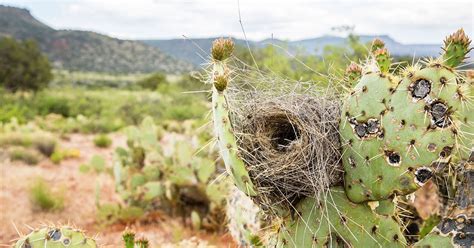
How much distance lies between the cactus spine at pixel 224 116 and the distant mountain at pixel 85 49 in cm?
5326

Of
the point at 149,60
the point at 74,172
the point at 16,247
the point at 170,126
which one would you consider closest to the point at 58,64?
the point at 149,60

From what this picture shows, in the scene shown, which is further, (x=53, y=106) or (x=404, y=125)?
(x=53, y=106)

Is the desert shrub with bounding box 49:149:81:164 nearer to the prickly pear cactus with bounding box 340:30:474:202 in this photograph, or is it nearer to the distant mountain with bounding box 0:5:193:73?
the prickly pear cactus with bounding box 340:30:474:202

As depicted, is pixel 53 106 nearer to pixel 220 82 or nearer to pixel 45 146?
pixel 45 146

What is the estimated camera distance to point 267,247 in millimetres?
2992

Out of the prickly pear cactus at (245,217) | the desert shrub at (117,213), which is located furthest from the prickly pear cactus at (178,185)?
the prickly pear cactus at (245,217)

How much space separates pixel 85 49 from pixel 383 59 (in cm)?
5908

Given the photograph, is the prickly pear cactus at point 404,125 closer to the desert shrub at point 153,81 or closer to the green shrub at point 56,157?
the green shrub at point 56,157

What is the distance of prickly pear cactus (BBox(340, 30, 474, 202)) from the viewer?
2234 mm

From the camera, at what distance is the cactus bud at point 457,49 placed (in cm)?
231

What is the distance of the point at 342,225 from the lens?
257 cm

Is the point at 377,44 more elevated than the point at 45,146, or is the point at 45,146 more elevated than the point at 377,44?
the point at 377,44

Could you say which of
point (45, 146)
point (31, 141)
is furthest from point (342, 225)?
point (31, 141)

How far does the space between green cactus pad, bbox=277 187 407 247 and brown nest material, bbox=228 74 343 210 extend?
2.6 inches
